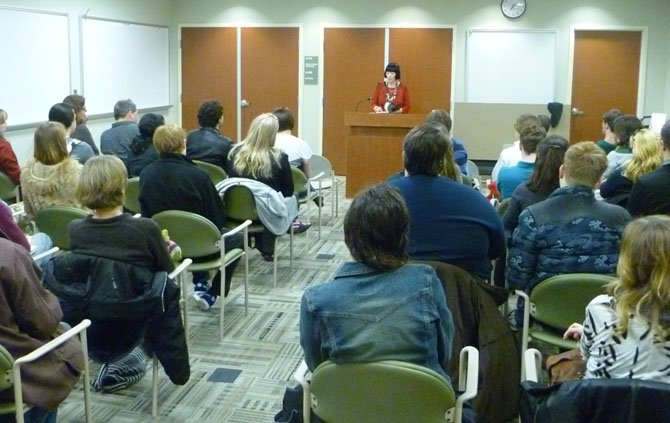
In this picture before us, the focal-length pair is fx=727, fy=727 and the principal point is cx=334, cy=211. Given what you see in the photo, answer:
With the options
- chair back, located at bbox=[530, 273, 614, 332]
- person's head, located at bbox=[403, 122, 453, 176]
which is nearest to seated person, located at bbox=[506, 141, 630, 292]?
chair back, located at bbox=[530, 273, 614, 332]

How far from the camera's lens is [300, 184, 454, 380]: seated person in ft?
6.44

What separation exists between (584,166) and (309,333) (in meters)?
1.58

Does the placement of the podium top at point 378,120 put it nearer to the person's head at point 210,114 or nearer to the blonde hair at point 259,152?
the person's head at point 210,114

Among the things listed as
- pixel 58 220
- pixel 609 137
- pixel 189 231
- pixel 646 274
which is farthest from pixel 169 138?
pixel 609 137

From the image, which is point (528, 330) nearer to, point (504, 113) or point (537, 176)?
point (537, 176)

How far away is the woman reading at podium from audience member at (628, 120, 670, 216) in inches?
215

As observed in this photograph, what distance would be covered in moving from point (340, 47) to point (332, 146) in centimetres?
148

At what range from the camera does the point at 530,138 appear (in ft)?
14.4

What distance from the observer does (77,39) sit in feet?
28.5

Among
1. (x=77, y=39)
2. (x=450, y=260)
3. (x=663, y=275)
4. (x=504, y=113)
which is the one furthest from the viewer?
(x=504, y=113)

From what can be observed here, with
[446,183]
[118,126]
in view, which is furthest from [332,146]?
[446,183]

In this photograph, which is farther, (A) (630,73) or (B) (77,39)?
(A) (630,73)

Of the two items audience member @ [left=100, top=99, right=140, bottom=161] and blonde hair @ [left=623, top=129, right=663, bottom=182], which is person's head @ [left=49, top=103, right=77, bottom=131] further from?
blonde hair @ [left=623, top=129, right=663, bottom=182]

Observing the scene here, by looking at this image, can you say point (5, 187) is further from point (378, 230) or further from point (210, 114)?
point (378, 230)
